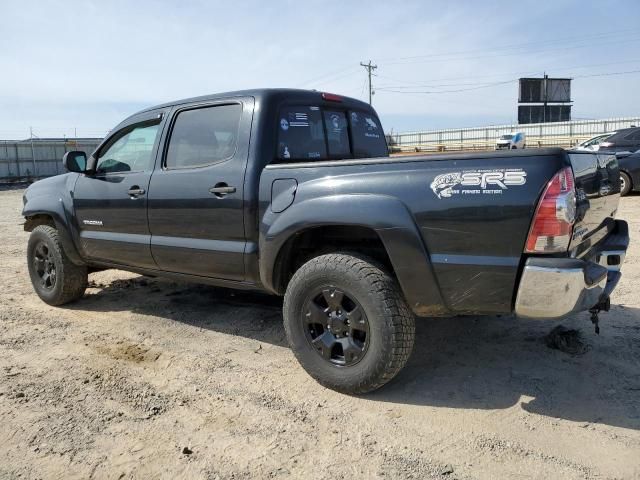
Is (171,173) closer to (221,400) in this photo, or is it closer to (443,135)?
(221,400)

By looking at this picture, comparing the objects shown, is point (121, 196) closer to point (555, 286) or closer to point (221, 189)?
point (221, 189)

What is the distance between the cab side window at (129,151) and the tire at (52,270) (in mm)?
957

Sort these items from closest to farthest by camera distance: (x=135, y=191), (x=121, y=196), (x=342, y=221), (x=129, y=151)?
1. (x=342, y=221)
2. (x=135, y=191)
3. (x=121, y=196)
4. (x=129, y=151)

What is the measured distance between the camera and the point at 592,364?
3.61 m

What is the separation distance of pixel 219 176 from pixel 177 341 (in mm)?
1434

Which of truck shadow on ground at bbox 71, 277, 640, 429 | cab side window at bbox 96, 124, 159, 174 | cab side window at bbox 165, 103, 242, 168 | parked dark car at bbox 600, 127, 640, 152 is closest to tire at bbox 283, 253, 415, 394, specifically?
truck shadow on ground at bbox 71, 277, 640, 429

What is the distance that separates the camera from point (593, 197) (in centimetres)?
305

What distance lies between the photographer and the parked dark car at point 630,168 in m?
11.5

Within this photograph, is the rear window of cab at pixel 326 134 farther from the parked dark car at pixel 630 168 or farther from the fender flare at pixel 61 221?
the parked dark car at pixel 630 168

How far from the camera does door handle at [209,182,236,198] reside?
374 centimetres

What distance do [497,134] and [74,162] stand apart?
147 ft

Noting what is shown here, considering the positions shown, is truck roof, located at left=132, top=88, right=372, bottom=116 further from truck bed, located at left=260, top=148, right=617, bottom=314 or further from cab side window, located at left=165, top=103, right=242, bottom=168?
truck bed, located at left=260, top=148, right=617, bottom=314

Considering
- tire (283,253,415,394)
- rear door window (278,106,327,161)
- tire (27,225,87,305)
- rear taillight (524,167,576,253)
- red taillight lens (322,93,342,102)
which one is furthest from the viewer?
Answer: tire (27,225,87,305)

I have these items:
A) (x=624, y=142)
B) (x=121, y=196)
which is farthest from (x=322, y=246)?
(x=624, y=142)
